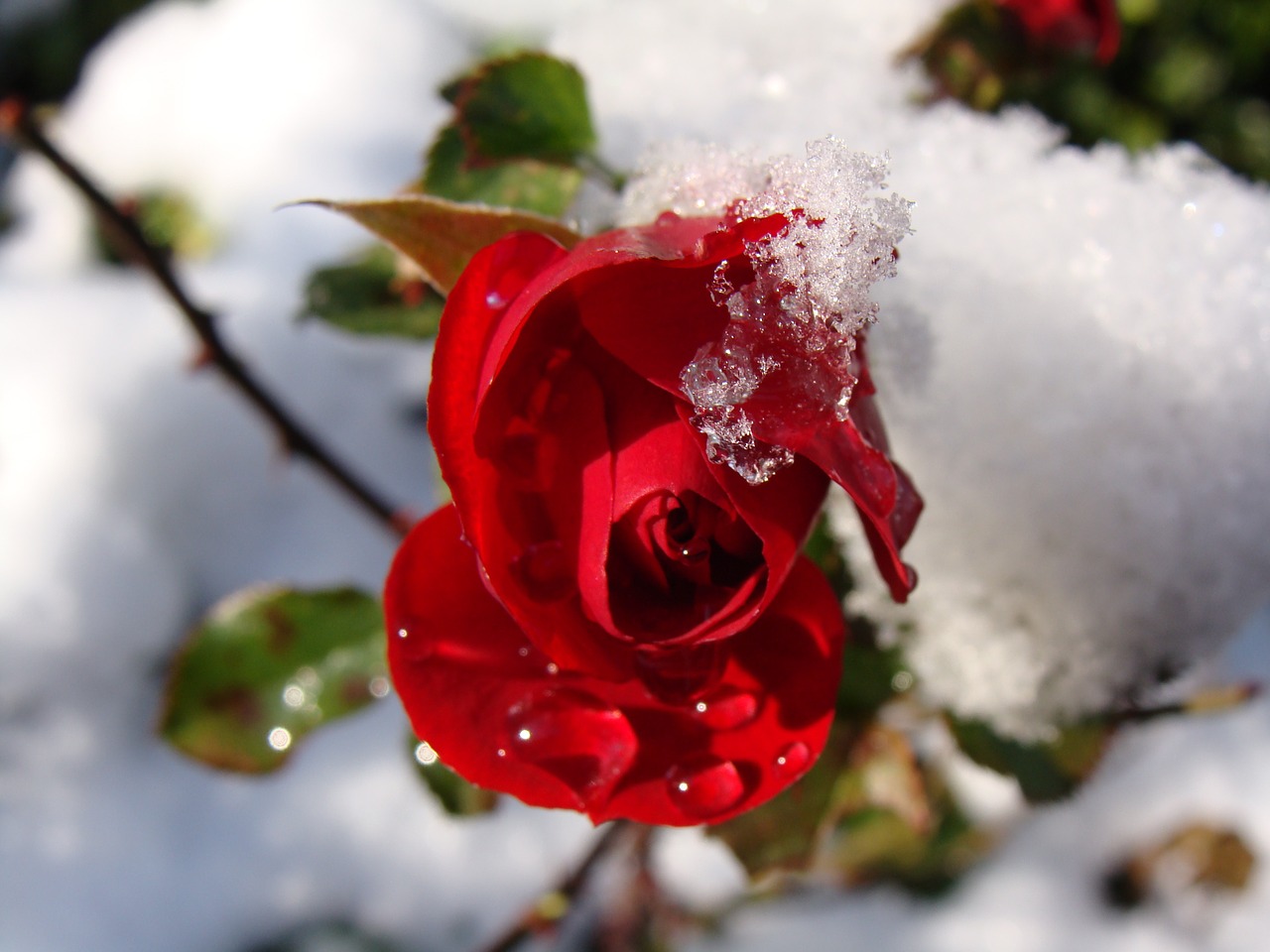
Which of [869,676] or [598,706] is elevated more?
[598,706]

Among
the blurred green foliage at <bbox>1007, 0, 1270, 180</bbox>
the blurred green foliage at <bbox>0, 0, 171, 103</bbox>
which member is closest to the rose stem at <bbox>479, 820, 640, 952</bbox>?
the blurred green foliage at <bbox>1007, 0, 1270, 180</bbox>

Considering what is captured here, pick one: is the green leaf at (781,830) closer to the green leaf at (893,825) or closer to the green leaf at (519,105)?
the green leaf at (893,825)

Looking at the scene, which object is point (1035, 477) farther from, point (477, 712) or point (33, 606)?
point (33, 606)

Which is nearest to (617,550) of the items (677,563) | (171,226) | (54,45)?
(677,563)

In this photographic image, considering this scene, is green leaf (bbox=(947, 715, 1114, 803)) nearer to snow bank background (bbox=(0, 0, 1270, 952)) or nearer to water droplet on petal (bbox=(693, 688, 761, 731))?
snow bank background (bbox=(0, 0, 1270, 952))

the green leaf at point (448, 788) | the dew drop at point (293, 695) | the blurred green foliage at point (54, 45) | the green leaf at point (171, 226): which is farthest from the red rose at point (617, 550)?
the blurred green foliage at point (54, 45)

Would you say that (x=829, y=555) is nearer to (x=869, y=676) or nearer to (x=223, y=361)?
(x=869, y=676)
